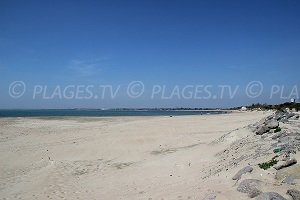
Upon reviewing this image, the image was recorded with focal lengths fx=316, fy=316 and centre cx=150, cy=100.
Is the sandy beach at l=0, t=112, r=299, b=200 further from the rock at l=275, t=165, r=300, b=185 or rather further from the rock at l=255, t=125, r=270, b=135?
the rock at l=255, t=125, r=270, b=135

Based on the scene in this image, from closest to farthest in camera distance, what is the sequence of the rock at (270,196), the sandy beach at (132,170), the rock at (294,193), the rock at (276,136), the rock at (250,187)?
the rock at (270,196), the rock at (294,193), the rock at (250,187), the sandy beach at (132,170), the rock at (276,136)

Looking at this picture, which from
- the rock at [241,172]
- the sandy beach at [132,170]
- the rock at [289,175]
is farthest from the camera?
the sandy beach at [132,170]

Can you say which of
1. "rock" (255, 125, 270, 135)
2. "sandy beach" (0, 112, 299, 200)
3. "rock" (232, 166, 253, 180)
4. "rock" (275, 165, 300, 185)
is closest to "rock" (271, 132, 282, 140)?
"sandy beach" (0, 112, 299, 200)

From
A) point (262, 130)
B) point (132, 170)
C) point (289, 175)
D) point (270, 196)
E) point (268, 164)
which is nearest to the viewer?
point (270, 196)

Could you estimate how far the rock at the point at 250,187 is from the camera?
7458mm

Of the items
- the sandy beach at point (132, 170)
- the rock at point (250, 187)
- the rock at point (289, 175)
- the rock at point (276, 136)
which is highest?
the rock at point (276, 136)

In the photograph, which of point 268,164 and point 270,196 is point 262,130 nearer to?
point 268,164

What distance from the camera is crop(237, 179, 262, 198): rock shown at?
24.5 feet

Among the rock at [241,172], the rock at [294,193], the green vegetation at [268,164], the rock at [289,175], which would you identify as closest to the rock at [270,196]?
the rock at [294,193]

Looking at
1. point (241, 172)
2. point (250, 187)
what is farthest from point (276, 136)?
point (250, 187)

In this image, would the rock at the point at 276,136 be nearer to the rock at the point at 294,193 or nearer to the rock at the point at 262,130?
the rock at the point at 262,130

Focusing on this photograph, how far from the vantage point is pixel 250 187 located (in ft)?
25.5

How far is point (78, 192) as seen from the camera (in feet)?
36.3

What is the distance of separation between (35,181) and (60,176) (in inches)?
42.9
